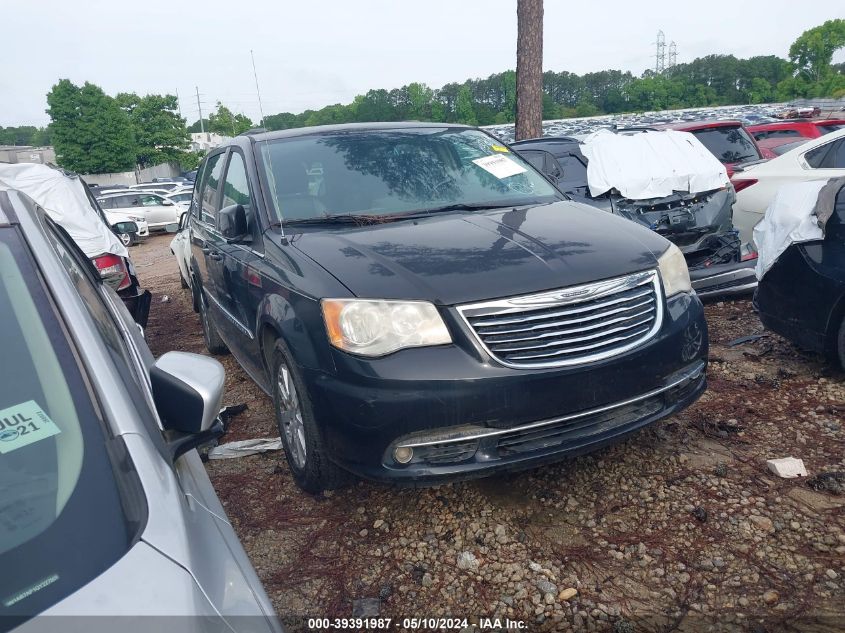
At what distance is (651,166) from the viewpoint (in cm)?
646

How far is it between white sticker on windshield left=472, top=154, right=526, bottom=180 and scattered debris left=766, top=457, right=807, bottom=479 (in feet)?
7.09

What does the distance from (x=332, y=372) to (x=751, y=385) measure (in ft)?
9.70

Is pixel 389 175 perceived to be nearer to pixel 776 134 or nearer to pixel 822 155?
pixel 822 155

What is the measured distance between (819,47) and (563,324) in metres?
112

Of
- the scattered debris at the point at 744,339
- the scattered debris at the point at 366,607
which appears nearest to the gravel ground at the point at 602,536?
the scattered debris at the point at 366,607

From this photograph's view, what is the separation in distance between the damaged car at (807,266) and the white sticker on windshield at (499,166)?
1.67 meters

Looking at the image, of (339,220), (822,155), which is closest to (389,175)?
(339,220)

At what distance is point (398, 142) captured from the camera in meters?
4.25

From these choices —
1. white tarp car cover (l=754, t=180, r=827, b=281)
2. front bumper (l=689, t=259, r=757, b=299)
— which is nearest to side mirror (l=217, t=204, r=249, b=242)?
white tarp car cover (l=754, t=180, r=827, b=281)

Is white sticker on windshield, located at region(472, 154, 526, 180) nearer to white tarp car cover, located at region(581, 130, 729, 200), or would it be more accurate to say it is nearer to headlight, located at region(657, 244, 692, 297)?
headlight, located at region(657, 244, 692, 297)

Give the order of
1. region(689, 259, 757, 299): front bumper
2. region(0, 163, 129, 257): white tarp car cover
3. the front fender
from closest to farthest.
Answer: the front fender → region(689, 259, 757, 299): front bumper → region(0, 163, 129, 257): white tarp car cover

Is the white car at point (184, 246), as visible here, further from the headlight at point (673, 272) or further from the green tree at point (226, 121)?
the green tree at point (226, 121)

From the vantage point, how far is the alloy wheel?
3297 mm

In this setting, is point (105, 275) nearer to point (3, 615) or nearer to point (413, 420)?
point (413, 420)
